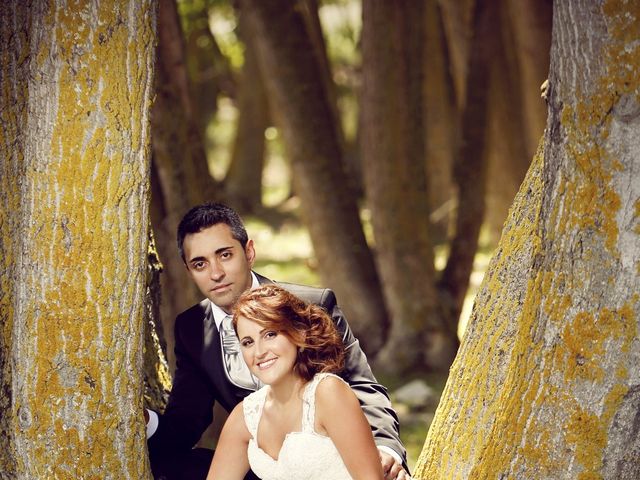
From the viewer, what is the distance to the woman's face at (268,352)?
10.1 feet

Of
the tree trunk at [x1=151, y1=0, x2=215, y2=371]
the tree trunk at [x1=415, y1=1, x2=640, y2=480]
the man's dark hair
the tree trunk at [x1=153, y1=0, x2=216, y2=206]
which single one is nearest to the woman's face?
the man's dark hair

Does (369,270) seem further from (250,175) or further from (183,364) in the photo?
(250,175)

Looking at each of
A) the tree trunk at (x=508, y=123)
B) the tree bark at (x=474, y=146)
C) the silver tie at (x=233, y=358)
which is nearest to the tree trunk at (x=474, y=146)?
the tree bark at (x=474, y=146)

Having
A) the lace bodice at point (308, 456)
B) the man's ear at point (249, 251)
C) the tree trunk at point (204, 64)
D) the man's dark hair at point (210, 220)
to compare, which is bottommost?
the lace bodice at point (308, 456)

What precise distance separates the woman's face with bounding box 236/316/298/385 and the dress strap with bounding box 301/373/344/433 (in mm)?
90

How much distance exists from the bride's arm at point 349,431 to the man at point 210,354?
39 cm

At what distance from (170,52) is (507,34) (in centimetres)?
570

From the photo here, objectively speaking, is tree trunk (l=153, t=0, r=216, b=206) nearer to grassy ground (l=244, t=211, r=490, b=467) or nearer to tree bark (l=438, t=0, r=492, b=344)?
grassy ground (l=244, t=211, r=490, b=467)

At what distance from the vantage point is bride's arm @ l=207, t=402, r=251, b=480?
3.23 m

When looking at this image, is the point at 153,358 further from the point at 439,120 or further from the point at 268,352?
the point at 439,120

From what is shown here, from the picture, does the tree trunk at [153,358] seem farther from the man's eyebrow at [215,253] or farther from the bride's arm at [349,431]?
the bride's arm at [349,431]

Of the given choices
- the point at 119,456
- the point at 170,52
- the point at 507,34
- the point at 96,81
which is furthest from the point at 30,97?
the point at 507,34

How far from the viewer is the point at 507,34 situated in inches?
418

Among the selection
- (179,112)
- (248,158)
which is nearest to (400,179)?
(179,112)
